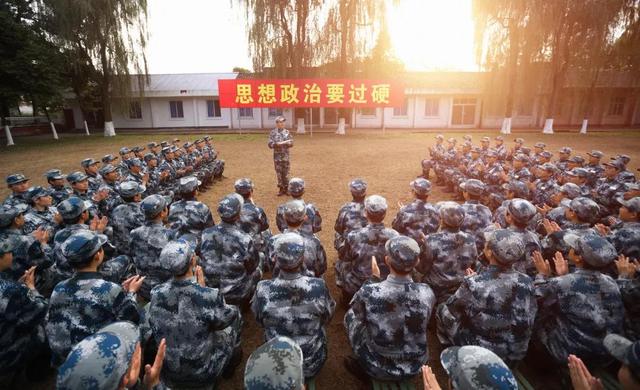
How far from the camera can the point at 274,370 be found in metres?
1.46

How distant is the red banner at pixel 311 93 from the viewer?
68.6ft

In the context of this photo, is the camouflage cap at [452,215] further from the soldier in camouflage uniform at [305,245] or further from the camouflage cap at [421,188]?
the soldier in camouflage uniform at [305,245]

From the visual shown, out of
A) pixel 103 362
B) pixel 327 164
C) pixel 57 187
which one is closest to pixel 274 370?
pixel 103 362

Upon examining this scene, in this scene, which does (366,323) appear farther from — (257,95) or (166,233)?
(257,95)

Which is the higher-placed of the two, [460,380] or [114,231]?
[460,380]

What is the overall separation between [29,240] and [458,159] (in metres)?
10.0

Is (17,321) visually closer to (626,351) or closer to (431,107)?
(626,351)

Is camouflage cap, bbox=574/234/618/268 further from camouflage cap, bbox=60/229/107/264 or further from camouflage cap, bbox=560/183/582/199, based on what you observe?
camouflage cap, bbox=60/229/107/264

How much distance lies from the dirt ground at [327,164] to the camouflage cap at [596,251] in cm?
142

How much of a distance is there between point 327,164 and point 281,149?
4460 millimetres

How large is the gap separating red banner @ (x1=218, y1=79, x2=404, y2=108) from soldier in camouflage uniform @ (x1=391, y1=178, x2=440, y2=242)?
17510 mm

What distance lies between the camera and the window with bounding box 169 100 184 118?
28491mm

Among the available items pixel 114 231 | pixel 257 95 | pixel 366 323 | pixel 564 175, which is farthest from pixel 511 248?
pixel 257 95

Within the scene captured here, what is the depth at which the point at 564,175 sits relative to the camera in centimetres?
732
